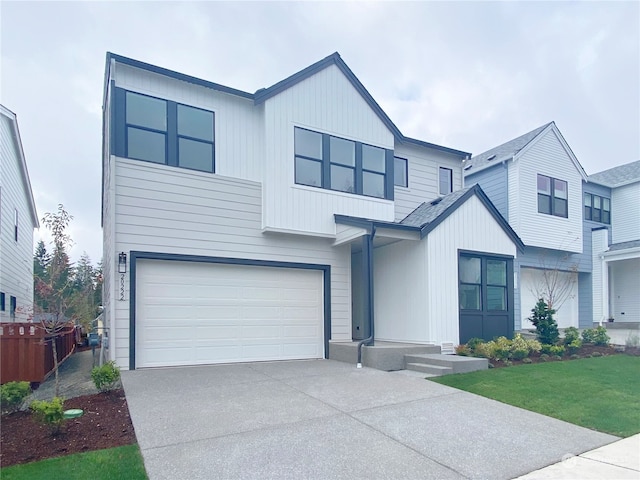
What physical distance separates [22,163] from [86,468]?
15.8 metres

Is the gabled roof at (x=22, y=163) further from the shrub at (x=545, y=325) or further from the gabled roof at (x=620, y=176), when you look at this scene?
the gabled roof at (x=620, y=176)

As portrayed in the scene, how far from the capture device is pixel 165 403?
6.20m

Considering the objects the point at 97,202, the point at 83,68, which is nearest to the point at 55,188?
the point at 97,202

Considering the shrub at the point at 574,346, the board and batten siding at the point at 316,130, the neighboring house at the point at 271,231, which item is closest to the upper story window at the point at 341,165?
the neighboring house at the point at 271,231

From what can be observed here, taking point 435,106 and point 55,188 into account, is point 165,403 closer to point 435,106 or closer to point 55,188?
point 55,188

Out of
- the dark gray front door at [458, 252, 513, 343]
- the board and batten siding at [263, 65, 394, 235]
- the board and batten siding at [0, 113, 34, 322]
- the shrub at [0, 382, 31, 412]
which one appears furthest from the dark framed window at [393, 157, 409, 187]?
the board and batten siding at [0, 113, 34, 322]

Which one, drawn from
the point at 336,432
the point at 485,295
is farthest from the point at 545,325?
the point at 336,432

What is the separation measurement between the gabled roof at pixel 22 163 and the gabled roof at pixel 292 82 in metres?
4.02

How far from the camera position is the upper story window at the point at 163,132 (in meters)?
9.30

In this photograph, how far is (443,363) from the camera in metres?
8.77

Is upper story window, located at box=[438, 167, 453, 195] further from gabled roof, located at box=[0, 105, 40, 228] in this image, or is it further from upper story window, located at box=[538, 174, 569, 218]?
gabled roof, located at box=[0, 105, 40, 228]

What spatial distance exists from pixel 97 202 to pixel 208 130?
874 cm

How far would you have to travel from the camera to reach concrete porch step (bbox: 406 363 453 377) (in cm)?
854

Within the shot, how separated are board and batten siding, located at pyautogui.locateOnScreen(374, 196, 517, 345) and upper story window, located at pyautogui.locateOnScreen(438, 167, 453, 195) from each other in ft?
9.30
